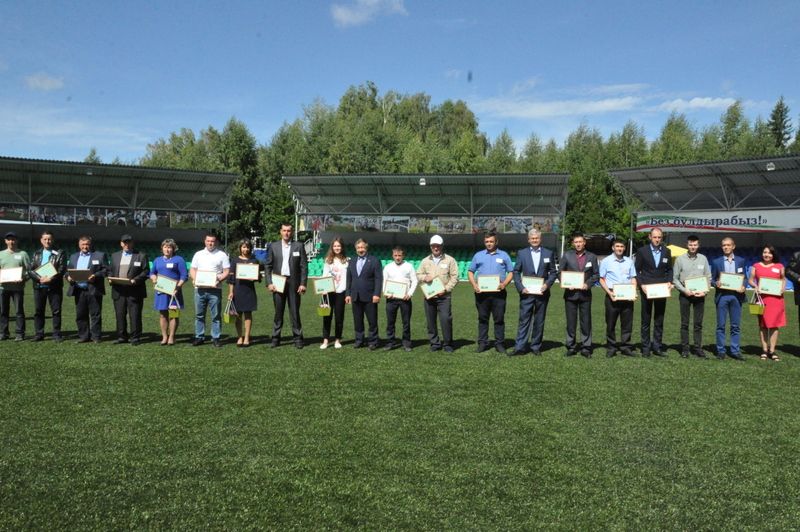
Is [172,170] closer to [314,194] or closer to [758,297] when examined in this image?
[314,194]

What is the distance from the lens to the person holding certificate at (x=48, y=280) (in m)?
9.65

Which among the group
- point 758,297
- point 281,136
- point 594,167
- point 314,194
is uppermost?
point 281,136

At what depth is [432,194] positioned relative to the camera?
3256cm

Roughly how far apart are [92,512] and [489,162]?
165 ft

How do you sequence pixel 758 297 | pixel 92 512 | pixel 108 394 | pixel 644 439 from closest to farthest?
pixel 92 512, pixel 644 439, pixel 108 394, pixel 758 297

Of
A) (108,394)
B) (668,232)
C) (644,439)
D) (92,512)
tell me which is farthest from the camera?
(668,232)

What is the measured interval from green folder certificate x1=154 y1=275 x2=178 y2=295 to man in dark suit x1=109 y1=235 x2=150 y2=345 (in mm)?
387

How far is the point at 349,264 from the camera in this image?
9.60 metres

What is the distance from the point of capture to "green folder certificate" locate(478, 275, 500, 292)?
30.1 feet

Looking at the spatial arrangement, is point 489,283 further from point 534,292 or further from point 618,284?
point 618,284

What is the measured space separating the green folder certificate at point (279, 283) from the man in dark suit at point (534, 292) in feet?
12.1

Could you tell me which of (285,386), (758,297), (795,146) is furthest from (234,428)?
(795,146)

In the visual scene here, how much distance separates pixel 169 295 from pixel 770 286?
9.45m

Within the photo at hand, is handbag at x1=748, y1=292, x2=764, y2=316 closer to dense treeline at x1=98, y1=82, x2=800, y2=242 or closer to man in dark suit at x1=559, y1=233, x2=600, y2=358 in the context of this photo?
man in dark suit at x1=559, y1=233, x2=600, y2=358
